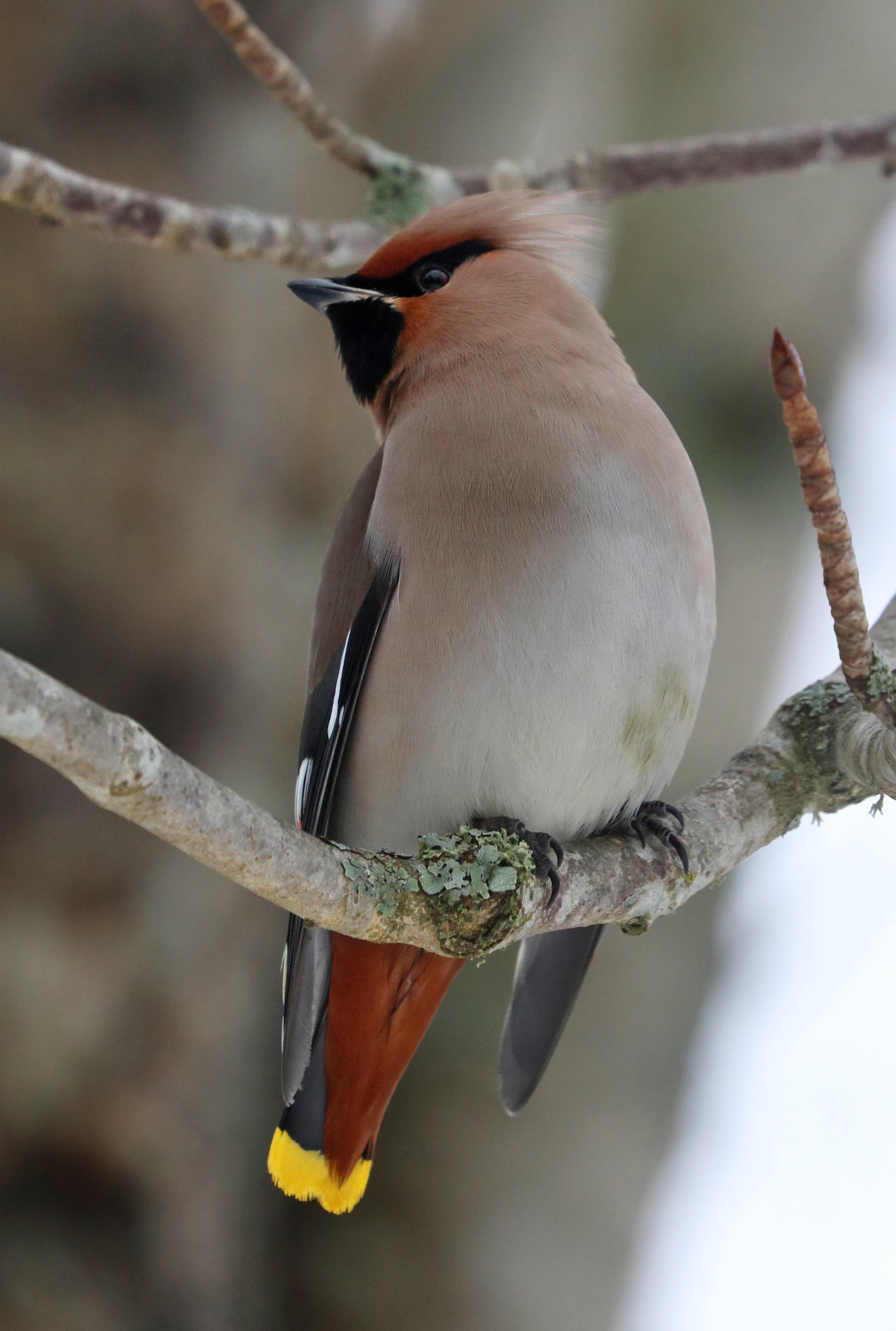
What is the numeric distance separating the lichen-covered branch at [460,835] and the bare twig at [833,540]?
0.09 meters

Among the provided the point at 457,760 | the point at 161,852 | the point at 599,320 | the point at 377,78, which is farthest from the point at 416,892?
the point at 377,78

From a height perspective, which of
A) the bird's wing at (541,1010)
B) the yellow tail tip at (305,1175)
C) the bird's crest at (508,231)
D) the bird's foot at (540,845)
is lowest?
the yellow tail tip at (305,1175)

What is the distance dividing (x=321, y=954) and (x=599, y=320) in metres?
1.44

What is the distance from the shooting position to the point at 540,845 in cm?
203

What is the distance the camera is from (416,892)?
1768mm

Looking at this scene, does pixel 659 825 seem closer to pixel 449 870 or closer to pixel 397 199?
pixel 449 870

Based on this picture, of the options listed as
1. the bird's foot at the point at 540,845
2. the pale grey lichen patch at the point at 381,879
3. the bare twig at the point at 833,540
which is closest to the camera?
the bare twig at the point at 833,540

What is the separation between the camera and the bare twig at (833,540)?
146 cm

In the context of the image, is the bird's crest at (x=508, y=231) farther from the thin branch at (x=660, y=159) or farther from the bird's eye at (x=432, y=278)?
the thin branch at (x=660, y=159)

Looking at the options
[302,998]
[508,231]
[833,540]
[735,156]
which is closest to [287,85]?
[508,231]

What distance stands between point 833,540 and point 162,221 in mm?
1472

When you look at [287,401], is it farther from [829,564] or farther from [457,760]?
[829,564]

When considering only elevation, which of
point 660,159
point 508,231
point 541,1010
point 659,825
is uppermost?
point 660,159

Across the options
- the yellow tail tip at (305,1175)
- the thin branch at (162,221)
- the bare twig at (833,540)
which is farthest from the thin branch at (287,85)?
the yellow tail tip at (305,1175)
